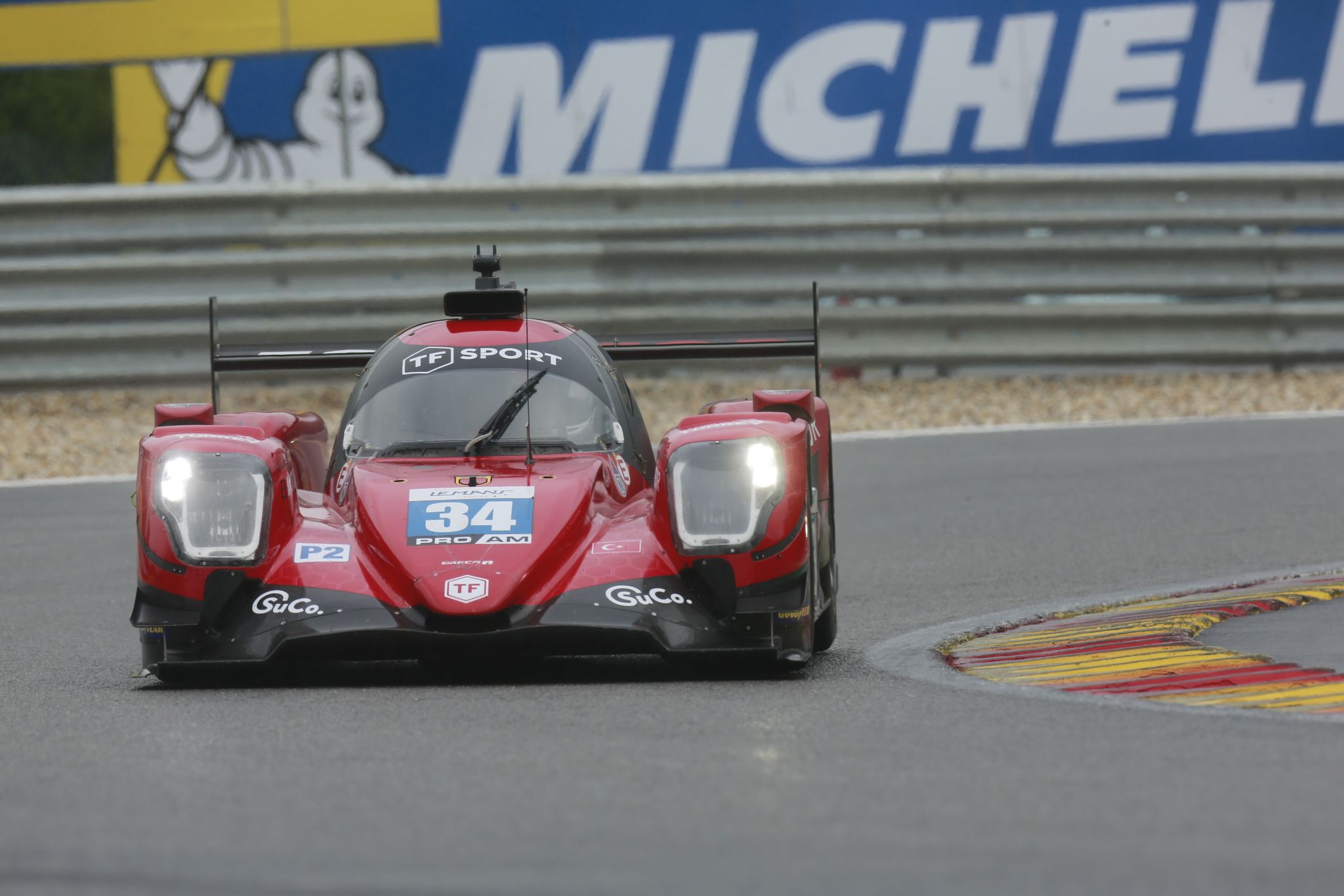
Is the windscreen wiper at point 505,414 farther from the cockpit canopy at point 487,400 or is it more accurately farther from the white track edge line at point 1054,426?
the white track edge line at point 1054,426

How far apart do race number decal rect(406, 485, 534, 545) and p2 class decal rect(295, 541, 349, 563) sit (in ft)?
0.69

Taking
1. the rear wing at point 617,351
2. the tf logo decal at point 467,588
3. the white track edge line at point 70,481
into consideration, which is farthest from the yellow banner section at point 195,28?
the tf logo decal at point 467,588

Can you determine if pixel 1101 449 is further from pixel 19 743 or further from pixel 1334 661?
pixel 19 743

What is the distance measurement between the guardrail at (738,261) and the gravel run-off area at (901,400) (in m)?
0.24

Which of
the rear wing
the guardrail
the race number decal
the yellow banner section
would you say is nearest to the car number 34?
the race number decal

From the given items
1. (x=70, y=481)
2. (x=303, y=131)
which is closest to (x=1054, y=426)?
(x=303, y=131)

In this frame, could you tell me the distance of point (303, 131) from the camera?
1491cm

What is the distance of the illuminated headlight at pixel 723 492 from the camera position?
22.3 feet

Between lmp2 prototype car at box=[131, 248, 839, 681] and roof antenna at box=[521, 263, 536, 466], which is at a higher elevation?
roof antenna at box=[521, 263, 536, 466]

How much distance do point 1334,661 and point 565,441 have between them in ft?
8.63

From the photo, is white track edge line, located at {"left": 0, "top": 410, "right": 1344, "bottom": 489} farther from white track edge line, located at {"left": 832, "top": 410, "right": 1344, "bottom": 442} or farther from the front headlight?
the front headlight

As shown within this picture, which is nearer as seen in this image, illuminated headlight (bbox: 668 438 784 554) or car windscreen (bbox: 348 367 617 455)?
illuminated headlight (bbox: 668 438 784 554)

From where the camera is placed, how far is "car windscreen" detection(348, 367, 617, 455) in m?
7.68

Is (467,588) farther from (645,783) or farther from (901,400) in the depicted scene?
(901,400)
